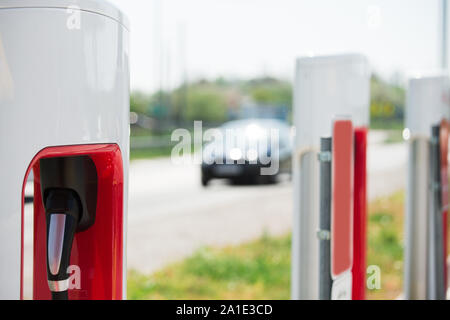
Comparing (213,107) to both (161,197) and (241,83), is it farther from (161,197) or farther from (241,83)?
(161,197)

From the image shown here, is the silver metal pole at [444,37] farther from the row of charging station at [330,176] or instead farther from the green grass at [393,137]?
the green grass at [393,137]

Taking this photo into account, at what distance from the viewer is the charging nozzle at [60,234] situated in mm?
1362

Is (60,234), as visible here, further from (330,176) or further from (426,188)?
(426,188)

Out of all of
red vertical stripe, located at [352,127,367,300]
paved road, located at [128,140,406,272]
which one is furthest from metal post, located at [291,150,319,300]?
paved road, located at [128,140,406,272]

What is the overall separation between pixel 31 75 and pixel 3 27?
0.12 metres

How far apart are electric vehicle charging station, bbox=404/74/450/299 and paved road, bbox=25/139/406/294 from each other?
6.97 ft

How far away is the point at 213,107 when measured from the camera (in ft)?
111

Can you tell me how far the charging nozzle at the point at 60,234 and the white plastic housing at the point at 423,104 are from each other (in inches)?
92.3

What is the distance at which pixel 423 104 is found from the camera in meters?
3.21

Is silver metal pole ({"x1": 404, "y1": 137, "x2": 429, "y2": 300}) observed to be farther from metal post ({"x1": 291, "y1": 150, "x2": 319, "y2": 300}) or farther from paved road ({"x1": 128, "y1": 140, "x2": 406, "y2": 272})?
paved road ({"x1": 128, "y1": 140, "x2": 406, "y2": 272})

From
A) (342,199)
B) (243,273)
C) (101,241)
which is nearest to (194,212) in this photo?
(243,273)

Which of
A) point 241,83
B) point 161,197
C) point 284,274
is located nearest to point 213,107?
point 241,83

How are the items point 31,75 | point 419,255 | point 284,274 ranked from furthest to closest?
point 284,274
point 419,255
point 31,75

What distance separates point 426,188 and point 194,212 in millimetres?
5364
